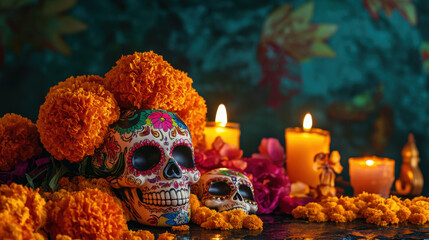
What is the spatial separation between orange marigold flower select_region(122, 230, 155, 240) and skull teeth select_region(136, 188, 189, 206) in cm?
8

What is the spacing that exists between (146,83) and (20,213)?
0.31 m

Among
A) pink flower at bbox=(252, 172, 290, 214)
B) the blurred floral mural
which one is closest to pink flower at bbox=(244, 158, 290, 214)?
pink flower at bbox=(252, 172, 290, 214)

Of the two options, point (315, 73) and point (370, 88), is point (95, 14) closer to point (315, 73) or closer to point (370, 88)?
point (315, 73)

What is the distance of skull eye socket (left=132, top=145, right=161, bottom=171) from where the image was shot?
89 centimetres

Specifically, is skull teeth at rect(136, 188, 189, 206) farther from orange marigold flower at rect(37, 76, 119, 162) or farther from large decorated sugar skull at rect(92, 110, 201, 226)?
orange marigold flower at rect(37, 76, 119, 162)

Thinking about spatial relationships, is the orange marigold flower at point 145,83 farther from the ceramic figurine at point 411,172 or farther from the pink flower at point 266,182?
the ceramic figurine at point 411,172

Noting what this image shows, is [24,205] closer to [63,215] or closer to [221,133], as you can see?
[63,215]

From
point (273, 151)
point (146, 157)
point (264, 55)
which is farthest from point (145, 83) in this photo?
point (264, 55)

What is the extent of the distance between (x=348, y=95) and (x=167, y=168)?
4.42ft

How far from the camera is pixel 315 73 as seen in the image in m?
2.05

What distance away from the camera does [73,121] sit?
0.83 meters

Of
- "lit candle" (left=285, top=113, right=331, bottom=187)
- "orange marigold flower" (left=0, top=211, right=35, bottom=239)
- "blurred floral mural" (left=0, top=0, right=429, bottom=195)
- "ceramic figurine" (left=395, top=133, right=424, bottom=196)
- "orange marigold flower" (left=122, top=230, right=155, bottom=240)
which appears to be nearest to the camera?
"orange marigold flower" (left=0, top=211, right=35, bottom=239)

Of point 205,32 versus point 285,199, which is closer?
point 285,199

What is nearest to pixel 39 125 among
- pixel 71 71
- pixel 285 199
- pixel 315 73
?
pixel 285 199
